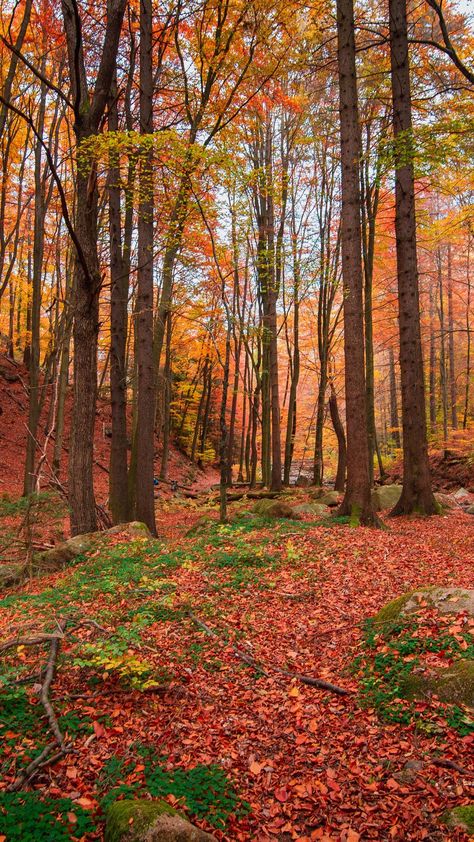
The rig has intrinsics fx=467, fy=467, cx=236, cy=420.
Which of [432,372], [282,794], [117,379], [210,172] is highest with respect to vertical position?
[210,172]

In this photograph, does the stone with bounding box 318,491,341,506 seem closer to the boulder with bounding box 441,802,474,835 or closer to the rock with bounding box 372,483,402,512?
the rock with bounding box 372,483,402,512

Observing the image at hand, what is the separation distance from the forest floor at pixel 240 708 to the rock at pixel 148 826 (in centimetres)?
14

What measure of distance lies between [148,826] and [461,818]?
1.53 m

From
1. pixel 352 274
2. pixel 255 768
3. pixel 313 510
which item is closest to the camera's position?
pixel 255 768

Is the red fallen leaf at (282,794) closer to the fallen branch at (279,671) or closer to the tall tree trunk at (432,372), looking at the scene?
the fallen branch at (279,671)

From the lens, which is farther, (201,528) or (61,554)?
(201,528)

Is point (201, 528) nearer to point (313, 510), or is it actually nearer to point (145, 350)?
point (313, 510)

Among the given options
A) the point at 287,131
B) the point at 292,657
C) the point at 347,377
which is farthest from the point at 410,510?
the point at 287,131

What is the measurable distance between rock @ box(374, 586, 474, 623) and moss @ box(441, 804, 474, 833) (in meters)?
1.82

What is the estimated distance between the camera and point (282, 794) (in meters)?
2.69

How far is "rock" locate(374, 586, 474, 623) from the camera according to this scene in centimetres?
405

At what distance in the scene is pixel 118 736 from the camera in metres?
3.06

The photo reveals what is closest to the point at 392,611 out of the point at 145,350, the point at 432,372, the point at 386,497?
the point at 145,350

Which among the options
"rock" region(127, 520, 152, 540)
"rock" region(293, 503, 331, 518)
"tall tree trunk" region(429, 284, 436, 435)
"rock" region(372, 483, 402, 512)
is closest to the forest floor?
"rock" region(127, 520, 152, 540)
